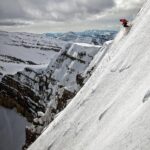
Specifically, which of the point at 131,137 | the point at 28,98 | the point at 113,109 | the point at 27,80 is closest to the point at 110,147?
the point at 131,137

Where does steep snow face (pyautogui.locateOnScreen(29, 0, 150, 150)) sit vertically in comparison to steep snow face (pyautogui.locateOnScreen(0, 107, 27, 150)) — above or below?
above

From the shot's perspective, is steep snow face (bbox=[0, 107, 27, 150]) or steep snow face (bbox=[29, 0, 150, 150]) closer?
steep snow face (bbox=[29, 0, 150, 150])

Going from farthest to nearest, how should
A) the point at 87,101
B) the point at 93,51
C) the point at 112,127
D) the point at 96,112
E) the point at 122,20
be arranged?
the point at 93,51
the point at 122,20
the point at 87,101
the point at 96,112
the point at 112,127

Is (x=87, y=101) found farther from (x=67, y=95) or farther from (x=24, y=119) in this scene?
(x=24, y=119)

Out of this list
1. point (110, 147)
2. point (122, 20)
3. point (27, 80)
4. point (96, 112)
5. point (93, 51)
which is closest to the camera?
point (110, 147)

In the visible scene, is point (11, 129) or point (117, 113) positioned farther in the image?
point (11, 129)

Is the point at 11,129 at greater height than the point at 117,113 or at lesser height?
lesser

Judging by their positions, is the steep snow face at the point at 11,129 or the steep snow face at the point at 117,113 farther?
the steep snow face at the point at 11,129

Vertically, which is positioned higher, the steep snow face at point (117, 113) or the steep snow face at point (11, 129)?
the steep snow face at point (117, 113)
